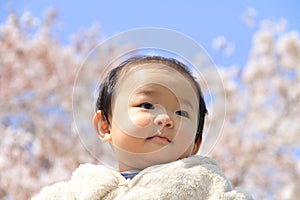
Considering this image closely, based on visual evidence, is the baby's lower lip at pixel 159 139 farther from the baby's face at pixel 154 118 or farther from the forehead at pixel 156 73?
the forehead at pixel 156 73

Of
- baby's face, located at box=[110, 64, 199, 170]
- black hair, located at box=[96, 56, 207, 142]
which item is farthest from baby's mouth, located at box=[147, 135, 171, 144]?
black hair, located at box=[96, 56, 207, 142]

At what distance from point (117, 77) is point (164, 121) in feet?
0.55

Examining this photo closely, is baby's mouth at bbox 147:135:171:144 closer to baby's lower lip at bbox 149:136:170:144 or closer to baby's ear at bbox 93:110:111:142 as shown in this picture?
baby's lower lip at bbox 149:136:170:144

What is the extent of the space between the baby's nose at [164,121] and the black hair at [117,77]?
10 cm

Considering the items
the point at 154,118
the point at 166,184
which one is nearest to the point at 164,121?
the point at 154,118

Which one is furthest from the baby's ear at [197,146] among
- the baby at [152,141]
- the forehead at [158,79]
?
the forehead at [158,79]

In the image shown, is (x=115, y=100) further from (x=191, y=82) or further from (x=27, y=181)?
(x=27, y=181)

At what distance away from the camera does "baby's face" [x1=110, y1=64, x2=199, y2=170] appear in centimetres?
116

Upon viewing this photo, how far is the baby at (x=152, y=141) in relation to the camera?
1129mm

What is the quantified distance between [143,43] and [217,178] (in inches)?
12.7

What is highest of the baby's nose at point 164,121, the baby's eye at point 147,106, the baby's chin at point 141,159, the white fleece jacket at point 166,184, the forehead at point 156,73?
the forehead at point 156,73

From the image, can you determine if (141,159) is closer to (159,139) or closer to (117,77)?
(159,139)

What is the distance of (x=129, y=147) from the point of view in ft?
3.87

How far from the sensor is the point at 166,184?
1123 millimetres
